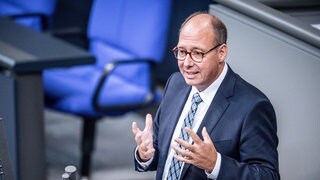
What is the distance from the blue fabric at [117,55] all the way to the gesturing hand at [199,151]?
2.04m

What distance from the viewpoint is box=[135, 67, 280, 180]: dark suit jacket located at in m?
1.76

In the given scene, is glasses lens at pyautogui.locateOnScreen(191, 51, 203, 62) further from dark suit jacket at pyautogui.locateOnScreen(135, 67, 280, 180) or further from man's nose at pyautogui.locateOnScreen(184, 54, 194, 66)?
dark suit jacket at pyautogui.locateOnScreen(135, 67, 280, 180)

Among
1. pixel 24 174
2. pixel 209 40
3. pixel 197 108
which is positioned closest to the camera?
pixel 209 40

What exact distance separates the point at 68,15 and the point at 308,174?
3.42 m

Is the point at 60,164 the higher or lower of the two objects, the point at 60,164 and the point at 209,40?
the lower

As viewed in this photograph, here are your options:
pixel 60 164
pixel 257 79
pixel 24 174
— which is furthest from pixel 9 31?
pixel 257 79

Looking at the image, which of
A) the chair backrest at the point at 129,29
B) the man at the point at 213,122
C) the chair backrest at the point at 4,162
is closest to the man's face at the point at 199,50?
the man at the point at 213,122

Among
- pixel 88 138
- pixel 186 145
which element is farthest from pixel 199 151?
pixel 88 138

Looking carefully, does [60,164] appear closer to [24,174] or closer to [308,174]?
[24,174]

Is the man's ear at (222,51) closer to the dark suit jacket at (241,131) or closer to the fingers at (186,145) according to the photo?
the dark suit jacket at (241,131)

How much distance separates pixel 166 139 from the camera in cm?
195

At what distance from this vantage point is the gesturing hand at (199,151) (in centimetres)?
169

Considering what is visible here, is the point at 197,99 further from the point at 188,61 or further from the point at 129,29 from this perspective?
the point at 129,29

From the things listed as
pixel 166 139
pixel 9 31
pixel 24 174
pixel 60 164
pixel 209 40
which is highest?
pixel 209 40
